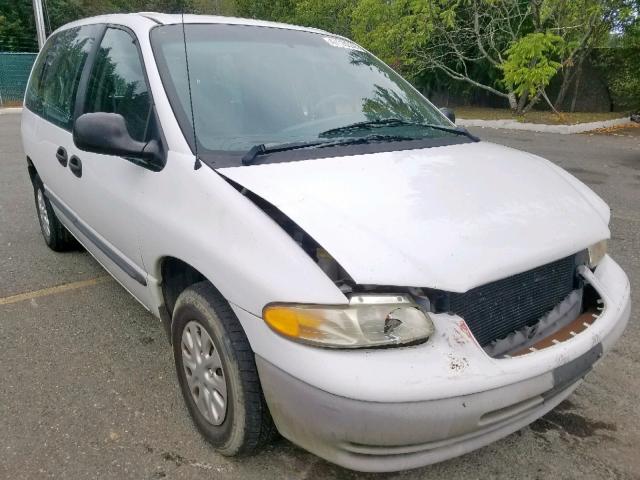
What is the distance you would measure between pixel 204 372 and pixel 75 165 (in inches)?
65.7

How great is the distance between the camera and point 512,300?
2025 mm

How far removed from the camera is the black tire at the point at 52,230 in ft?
14.7

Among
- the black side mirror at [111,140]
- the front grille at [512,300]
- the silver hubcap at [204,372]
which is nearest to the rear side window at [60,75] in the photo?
the black side mirror at [111,140]

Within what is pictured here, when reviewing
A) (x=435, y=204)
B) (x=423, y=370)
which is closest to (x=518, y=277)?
(x=435, y=204)

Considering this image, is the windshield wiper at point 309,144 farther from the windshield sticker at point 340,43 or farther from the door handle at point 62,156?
the door handle at point 62,156

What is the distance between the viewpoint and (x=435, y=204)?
6.85 ft

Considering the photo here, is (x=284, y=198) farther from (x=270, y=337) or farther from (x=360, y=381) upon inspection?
(x=360, y=381)

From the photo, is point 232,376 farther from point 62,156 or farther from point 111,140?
point 62,156

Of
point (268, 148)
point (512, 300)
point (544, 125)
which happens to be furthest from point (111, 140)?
point (544, 125)

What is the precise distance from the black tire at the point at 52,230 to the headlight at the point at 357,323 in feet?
10.9

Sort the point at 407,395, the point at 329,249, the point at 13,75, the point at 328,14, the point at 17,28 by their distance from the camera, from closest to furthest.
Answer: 1. the point at 407,395
2. the point at 329,249
3. the point at 328,14
4. the point at 13,75
5. the point at 17,28

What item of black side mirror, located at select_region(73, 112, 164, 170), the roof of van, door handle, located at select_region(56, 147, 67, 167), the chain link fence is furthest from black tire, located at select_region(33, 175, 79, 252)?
the chain link fence

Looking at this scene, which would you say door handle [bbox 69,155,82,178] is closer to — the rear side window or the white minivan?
the white minivan

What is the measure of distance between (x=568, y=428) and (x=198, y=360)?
1.64 metres
